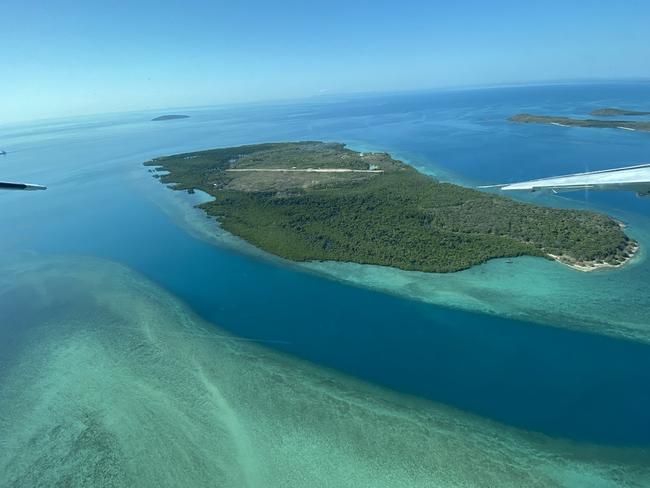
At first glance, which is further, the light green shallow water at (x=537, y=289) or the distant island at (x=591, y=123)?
the distant island at (x=591, y=123)

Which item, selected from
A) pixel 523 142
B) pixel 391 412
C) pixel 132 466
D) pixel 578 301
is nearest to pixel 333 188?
pixel 578 301

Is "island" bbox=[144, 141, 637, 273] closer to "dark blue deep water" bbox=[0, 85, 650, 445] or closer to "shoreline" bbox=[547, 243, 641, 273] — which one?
"shoreline" bbox=[547, 243, 641, 273]

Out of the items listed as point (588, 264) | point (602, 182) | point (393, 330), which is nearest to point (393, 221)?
point (588, 264)

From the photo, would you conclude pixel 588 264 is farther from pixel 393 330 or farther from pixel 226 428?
pixel 226 428

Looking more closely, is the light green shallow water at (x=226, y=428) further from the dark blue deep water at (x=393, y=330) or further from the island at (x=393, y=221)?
the island at (x=393, y=221)

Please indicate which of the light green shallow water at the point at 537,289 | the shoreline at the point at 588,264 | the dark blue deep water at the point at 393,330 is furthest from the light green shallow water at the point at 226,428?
the shoreline at the point at 588,264

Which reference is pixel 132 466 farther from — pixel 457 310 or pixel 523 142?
pixel 523 142
